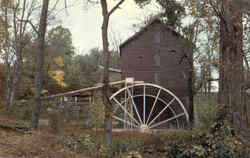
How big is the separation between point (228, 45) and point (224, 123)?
2596mm

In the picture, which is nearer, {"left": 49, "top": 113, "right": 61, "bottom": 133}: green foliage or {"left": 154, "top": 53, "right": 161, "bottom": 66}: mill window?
{"left": 49, "top": 113, "right": 61, "bottom": 133}: green foliage

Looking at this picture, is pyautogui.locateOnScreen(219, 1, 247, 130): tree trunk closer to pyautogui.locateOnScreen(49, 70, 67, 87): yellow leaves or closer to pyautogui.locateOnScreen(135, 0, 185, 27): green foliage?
pyautogui.locateOnScreen(135, 0, 185, 27): green foliage

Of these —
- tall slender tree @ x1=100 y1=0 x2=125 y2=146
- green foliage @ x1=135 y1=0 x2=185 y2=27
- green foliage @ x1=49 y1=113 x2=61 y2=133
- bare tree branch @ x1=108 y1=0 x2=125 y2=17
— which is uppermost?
green foliage @ x1=135 y1=0 x2=185 y2=27

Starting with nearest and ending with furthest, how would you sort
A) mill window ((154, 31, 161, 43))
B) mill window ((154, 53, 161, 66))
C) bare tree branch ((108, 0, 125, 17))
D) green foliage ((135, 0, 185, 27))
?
bare tree branch ((108, 0, 125, 17)) < green foliage ((135, 0, 185, 27)) < mill window ((154, 53, 161, 66)) < mill window ((154, 31, 161, 43))

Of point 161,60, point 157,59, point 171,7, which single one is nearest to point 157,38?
point 157,59

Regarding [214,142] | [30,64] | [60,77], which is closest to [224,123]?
[214,142]

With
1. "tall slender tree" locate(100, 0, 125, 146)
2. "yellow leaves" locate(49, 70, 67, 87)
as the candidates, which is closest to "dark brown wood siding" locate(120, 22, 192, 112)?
"tall slender tree" locate(100, 0, 125, 146)

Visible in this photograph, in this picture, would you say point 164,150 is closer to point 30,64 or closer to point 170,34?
point 170,34

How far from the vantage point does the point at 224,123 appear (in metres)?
8.23

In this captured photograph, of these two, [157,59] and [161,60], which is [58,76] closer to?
[157,59]

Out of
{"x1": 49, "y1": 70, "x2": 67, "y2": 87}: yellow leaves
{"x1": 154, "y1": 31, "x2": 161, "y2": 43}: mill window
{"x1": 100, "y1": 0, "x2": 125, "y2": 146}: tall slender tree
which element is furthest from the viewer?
{"x1": 49, "y1": 70, "x2": 67, "y2": 87}: yellow leaves

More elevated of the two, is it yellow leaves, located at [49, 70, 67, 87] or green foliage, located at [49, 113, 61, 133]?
yellow leaves, located at [49, 70, 67, 87]

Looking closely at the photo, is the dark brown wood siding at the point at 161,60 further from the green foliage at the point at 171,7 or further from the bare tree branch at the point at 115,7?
the bare tree branch at the point at 115,7

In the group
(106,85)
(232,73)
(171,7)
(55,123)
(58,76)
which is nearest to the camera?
(106,85)
